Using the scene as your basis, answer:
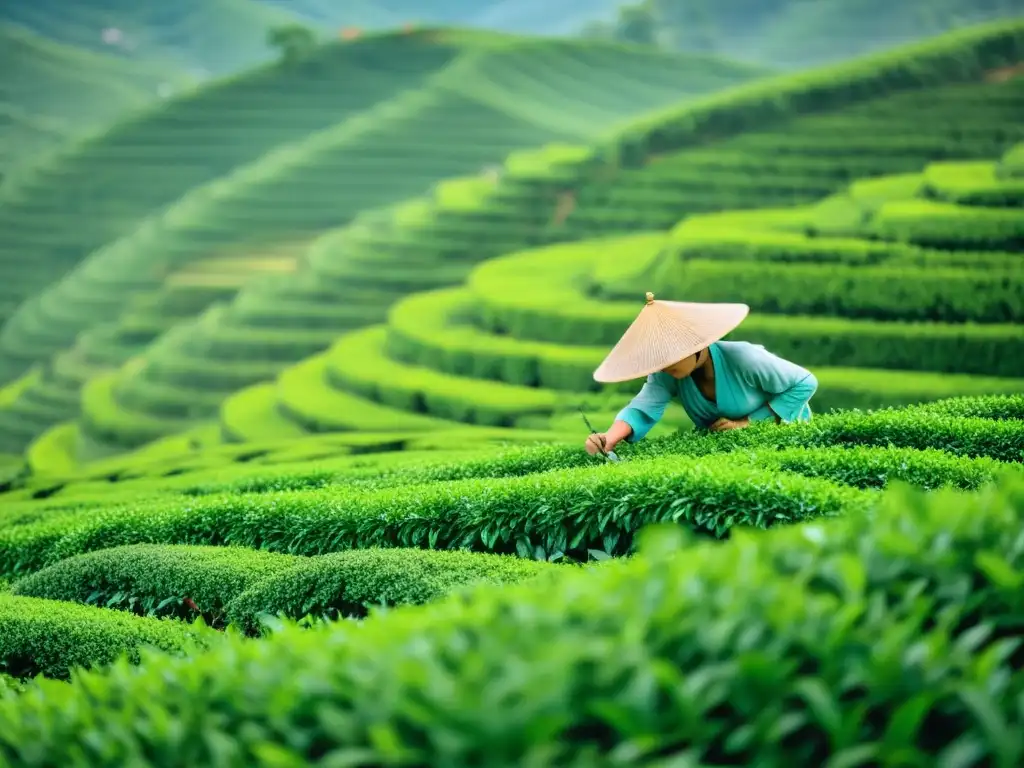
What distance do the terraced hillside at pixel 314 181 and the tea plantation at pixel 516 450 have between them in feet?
0.66

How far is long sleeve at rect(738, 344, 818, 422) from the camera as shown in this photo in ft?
19.9

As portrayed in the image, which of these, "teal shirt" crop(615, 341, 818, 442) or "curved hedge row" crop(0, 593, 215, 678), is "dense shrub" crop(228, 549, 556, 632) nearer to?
"curved hedge row" crop(0, 593, 215, 678)

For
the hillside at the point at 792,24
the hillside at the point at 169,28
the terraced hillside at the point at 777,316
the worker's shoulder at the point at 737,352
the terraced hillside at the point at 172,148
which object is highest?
the hillside at the point at 169,28

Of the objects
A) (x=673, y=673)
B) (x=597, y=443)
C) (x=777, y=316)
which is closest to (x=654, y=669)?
(x=673, y=673)

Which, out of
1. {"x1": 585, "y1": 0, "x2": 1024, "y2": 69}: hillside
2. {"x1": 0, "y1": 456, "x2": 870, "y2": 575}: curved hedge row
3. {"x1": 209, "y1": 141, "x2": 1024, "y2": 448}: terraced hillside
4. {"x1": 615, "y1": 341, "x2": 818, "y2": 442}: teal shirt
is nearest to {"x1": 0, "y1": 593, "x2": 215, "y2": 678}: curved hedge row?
{"x1": 0, "y1": 456, "x2": 870, "y2": 575}: curved hedge row

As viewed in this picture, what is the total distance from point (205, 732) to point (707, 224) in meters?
17.9

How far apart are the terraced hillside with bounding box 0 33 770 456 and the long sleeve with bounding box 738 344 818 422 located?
28.1 metres

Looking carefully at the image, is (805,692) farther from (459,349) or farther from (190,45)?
(190,45)

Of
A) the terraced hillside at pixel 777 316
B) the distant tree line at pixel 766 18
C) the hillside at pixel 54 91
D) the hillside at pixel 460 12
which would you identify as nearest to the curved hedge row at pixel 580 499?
the terraced hillside at pixel 777 316

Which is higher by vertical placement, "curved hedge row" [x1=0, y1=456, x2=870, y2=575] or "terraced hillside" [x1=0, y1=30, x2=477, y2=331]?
"terraced hillside" [x1=0, y1=30, x2=477, y2=331]

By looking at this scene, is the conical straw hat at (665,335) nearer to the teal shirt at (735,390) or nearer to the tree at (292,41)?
the teal shirt at (735,390)

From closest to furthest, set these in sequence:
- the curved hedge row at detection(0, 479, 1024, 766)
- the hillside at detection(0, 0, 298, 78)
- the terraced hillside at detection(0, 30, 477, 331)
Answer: the curved hedge row at detection(0, 479, 1024, 766)
the terraced hillside at detection(0, 30, 477, 331)
the hillside at detection(0, 0, 298, 78)

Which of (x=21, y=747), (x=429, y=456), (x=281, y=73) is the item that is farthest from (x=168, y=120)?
(x=21, y=747)

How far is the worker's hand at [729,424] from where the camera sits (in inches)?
257
